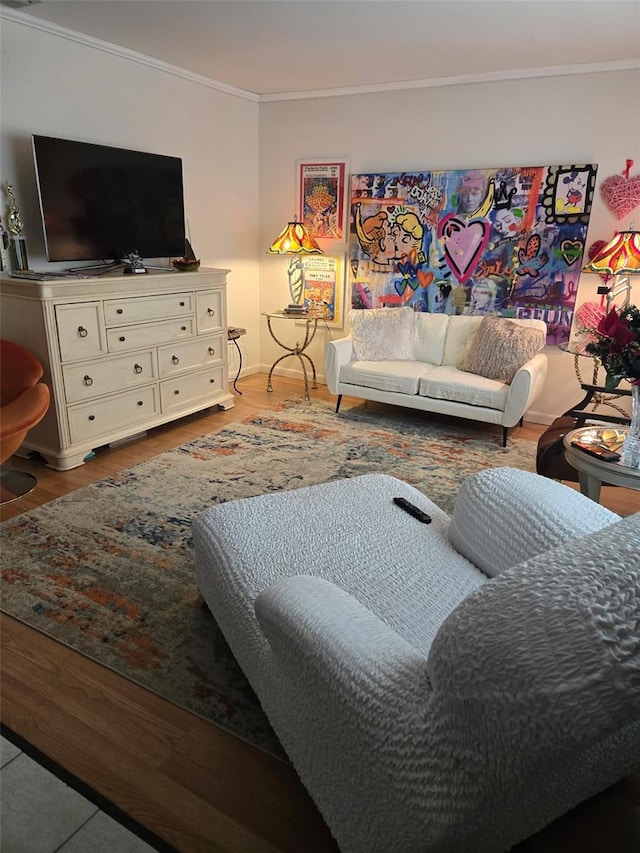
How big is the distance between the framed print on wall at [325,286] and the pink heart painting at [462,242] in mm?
980

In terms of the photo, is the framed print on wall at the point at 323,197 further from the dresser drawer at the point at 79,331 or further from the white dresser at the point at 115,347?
the dresser drawer at the point at 79,331

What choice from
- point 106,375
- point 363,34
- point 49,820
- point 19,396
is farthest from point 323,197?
point 49,820

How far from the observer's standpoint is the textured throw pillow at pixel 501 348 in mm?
4016

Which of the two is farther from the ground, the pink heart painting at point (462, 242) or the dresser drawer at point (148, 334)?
the pink heart painting at point (462, 242)

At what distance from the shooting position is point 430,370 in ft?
14.3

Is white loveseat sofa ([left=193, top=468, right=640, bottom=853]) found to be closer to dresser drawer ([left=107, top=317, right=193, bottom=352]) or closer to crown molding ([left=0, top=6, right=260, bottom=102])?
dresser drawer ([left=107, top=317, right=193, bottom=352])

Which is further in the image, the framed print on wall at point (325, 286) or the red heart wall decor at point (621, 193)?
the framed print on wall at point (325, 286)

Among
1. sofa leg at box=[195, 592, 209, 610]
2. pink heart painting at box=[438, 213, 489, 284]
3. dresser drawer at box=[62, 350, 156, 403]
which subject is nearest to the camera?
sofa leg at box=[195, 592, 209, 610]

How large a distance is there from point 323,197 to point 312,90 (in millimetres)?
827

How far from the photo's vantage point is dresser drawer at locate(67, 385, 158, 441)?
337 centimetres

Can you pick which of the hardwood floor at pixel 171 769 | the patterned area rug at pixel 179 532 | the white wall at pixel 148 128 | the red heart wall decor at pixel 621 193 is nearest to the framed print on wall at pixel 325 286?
the white wall at pixel 148 128

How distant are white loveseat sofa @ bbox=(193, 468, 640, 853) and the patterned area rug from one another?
0.22 m

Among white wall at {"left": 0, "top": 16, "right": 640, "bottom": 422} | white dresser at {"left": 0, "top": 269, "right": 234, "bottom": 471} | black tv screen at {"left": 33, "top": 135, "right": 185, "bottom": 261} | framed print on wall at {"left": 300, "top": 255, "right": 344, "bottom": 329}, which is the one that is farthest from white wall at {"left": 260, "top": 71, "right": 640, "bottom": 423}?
white dresser at {"left": 0, "top": 269, "right": 234, "bottom": 471}

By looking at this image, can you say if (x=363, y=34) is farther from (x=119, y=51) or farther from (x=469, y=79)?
(x=119, y=51)
